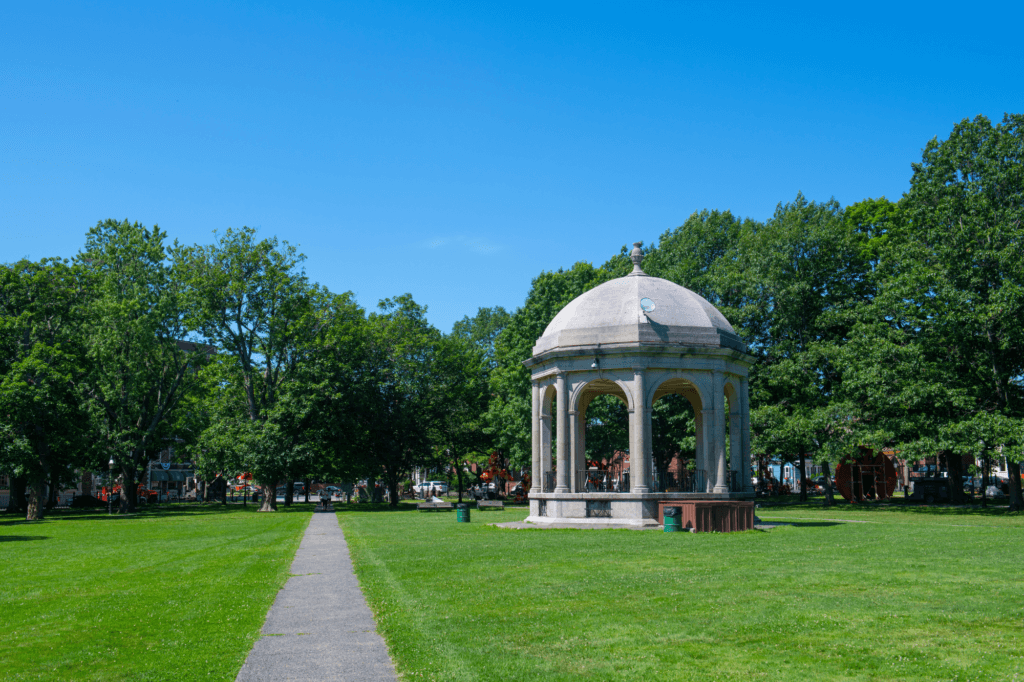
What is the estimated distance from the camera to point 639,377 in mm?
28516

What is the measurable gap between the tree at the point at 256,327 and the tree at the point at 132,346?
83.5 inches

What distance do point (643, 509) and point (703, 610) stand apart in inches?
661

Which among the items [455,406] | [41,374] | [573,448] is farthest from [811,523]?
[41,374]

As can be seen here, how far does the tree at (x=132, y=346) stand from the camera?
5050 centimetres

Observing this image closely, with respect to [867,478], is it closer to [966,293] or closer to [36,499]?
[966,293]

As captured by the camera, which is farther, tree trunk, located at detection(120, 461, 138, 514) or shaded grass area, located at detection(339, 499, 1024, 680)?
tree trunk, located at detection(120, 461, 138, 514)

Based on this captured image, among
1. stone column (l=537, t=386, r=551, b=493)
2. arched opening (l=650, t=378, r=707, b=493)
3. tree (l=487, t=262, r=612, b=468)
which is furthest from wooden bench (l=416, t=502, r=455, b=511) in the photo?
stone column (l=537, t=386, r=551, b=493)

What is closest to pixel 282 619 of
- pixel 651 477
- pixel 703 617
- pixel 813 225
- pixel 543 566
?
pixel 703 617

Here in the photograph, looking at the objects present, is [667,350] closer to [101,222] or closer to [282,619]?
[282,619]

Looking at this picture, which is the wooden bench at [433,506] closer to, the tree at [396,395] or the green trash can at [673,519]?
the tree at [396,395]

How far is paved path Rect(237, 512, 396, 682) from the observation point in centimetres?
803

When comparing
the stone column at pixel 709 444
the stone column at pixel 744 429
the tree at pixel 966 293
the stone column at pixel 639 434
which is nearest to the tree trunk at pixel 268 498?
the stone column at pixel 639 434

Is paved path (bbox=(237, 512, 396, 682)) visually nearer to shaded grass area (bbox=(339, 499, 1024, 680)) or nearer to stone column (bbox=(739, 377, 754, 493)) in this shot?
shaded grass area (bbox=(339, 499, 1024, 680))

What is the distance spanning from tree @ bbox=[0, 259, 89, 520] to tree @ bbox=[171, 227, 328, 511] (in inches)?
267
